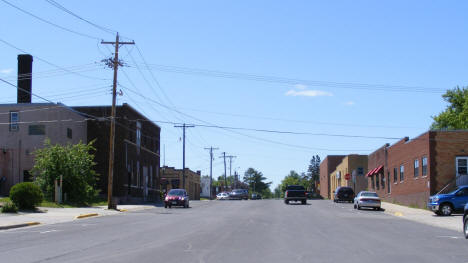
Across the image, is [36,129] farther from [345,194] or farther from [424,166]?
[424,166]

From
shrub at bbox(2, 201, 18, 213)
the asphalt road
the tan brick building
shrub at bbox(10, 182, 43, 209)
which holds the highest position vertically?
the tan brick building

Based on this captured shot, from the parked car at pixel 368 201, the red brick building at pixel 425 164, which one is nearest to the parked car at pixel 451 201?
the red brick building at pixel 425 164

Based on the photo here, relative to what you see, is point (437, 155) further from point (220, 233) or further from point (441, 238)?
point (220, 233)

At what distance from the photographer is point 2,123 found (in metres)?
50.2

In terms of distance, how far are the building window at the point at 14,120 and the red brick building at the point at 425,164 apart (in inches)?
1359

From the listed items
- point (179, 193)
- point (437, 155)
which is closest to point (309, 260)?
point (437, 155)

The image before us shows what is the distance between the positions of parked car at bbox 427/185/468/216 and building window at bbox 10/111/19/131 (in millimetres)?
36462

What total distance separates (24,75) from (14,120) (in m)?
4.97

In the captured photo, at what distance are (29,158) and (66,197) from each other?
10394mm

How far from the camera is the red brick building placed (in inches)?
1512

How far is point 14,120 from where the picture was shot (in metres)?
50.2

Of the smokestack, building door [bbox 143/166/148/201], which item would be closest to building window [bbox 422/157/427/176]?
building door [bbox 143/166/148/201]

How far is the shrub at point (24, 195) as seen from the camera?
31.5 metres

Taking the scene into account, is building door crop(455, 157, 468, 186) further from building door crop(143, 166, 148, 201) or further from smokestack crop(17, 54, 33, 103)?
smokestack crop(17, 54, 33, 103)
